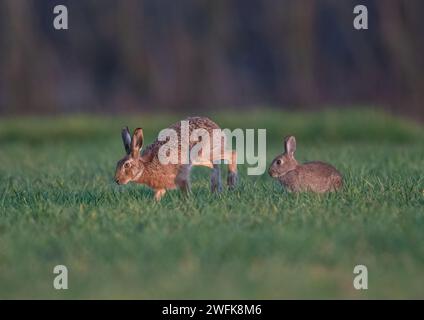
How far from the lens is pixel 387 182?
9.45m

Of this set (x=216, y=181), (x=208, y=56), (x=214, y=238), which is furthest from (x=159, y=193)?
(x=208, y=56)

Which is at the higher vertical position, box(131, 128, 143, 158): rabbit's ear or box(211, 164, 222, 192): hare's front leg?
box(131, 128, 143, 158): rabbit's ear

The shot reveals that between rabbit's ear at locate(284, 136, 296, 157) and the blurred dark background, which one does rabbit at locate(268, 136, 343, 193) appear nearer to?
rabbit's ear at locate(284, 136, 296, 157)

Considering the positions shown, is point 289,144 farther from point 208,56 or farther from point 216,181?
point 208,56

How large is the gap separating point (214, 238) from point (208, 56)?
72.3 ft

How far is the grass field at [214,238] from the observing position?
20.1 feet

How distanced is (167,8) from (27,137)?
42.6 feet

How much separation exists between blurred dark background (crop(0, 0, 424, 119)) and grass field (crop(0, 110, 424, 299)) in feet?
54.2

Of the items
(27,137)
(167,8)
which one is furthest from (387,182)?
(167,8)

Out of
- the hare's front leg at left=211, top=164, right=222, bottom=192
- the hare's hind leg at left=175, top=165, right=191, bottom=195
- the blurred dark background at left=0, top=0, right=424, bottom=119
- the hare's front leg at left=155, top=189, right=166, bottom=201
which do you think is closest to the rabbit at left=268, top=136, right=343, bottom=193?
the hare's front leg at left=211, top=164, right=222, bottom=192

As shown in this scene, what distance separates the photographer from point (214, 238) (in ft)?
22.9

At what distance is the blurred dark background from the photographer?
27250 mm

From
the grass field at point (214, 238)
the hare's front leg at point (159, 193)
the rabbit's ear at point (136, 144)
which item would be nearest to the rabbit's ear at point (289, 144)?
the grass field at point (214, 238)
